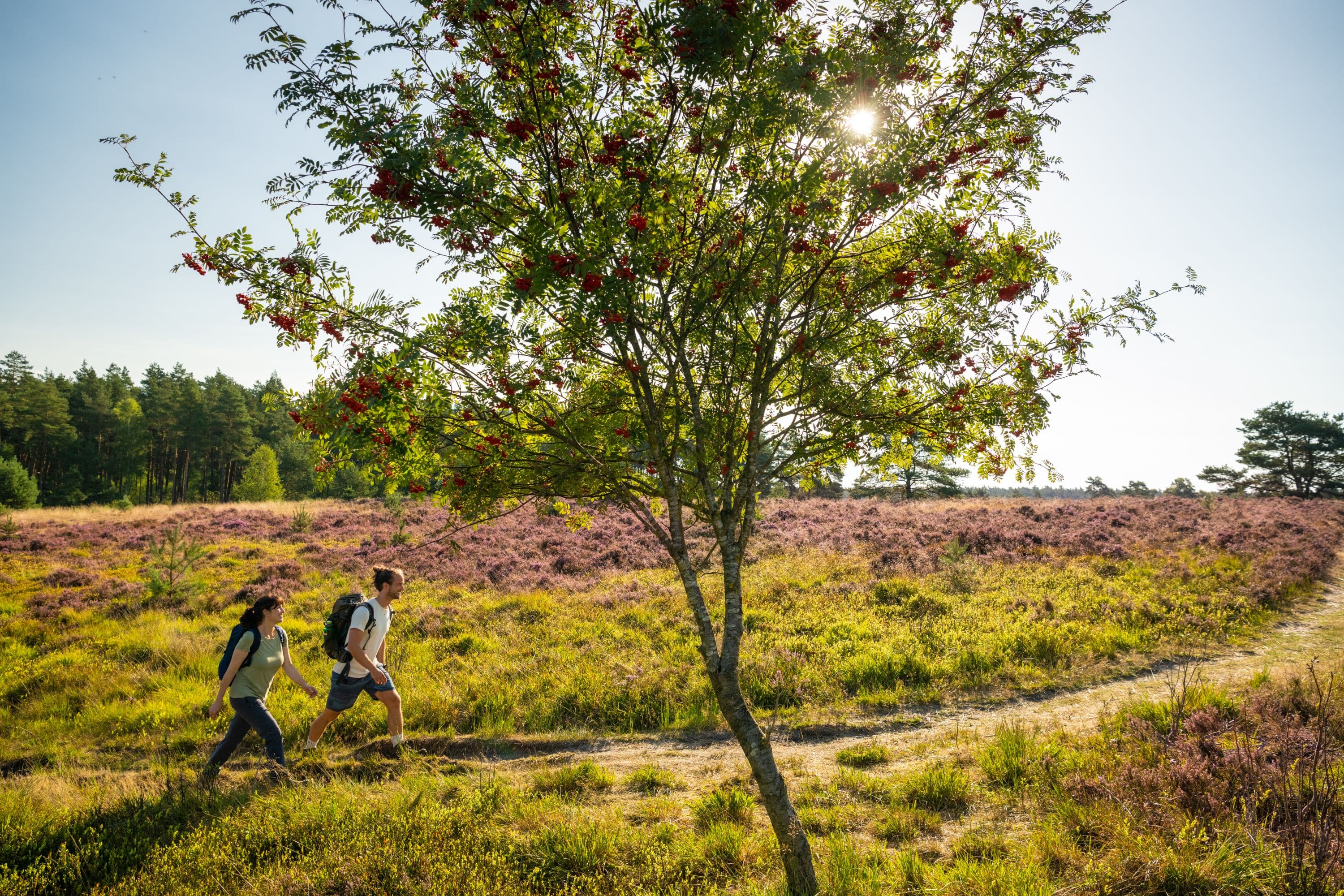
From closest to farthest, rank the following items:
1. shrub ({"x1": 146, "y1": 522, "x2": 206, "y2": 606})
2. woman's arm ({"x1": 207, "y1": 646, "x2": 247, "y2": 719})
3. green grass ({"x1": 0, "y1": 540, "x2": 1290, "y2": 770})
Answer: woman's arm ({"x1": 207, "y1": 646, "x2": 247, "y2": 719}) < green grass ({"x1": 0, "y1": 540, "x2": 1290, "y2": 770}) < shrub ({"x1": 146, "y1": 522, "x2": 206, "y2": 606})

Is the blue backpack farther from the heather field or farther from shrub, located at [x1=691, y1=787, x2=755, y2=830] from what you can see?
shrub, located at [x1=691, y1=787, x2=755, y2=830]

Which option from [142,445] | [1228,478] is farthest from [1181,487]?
[142,445]

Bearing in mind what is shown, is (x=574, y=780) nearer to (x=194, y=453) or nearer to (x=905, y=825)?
(x=905, y=825)

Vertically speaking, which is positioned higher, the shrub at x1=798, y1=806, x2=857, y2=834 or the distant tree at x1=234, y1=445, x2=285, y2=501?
the distant tree at x1=234, y1=445, x2=285, y2=501

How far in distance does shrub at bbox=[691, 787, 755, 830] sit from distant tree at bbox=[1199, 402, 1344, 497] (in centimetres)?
5237

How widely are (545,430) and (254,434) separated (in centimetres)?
7494

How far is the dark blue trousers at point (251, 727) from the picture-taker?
6680 mm

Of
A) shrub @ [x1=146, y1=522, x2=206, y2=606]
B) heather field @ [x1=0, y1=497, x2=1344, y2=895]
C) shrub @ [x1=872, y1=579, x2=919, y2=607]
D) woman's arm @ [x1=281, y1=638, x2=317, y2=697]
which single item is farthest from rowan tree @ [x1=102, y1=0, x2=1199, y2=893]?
shrub @ [x1=146, y1=522, x2=206, y2=606]

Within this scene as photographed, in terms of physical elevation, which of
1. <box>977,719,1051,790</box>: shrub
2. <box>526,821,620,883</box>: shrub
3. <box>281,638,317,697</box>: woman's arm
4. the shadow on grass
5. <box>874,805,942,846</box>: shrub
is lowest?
Answer: the shadow on grass

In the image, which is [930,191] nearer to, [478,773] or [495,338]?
[495,338]

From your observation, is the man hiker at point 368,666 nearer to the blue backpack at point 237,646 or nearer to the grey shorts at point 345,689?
the grey shorts at point 345,689

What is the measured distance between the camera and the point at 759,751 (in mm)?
4145

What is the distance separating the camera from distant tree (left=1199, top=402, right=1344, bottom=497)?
39.8 metres

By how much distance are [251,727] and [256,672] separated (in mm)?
646
